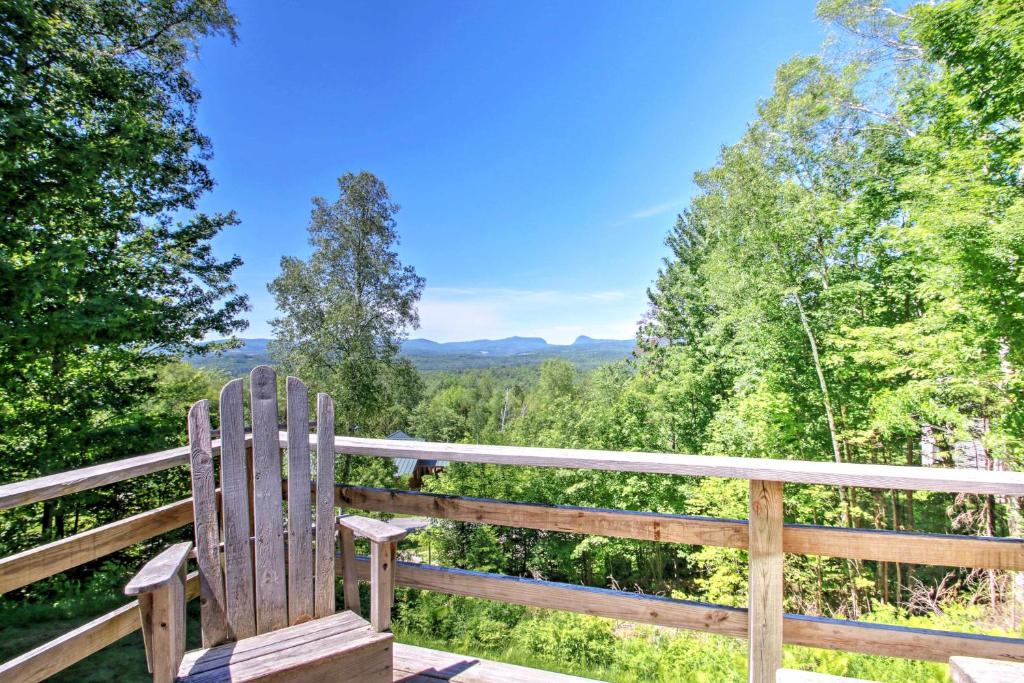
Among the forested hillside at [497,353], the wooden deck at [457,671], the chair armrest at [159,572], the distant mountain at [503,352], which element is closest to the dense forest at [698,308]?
the wooden deck at [457,671]

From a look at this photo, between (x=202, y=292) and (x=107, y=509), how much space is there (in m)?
3.71

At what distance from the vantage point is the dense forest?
4547 mm

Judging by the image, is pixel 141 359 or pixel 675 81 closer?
pixel 141 359

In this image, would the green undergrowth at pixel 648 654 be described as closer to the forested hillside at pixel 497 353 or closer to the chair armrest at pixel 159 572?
the chair armrest at pixel 159 572

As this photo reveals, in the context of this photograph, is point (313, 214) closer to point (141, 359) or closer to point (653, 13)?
point (141, 359)

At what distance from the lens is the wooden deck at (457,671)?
1.60 meters

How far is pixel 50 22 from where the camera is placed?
490 cm

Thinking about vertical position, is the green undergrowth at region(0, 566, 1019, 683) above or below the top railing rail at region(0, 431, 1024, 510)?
below

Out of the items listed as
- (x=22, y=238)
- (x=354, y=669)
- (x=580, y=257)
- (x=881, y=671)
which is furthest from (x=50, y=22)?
(x=580, y=257)

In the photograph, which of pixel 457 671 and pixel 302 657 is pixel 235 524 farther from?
pixel 457 671

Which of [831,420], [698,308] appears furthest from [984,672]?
[698,308]

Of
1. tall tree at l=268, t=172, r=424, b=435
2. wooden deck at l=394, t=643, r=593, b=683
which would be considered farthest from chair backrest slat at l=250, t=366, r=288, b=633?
tall tree at l=268, t=172, r=424, b=435

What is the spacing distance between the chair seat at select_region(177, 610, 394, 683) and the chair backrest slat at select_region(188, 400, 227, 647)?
7 cm

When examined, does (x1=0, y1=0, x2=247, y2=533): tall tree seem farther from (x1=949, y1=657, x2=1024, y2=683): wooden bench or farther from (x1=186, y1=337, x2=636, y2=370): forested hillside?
(x1=949, y1=657, x2=1024, y2=683): wooden bench
